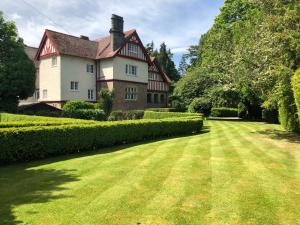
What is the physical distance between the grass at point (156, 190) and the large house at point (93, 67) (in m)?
25.3

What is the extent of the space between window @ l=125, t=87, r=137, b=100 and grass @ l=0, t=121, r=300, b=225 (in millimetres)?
27485

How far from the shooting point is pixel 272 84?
17.2 meters

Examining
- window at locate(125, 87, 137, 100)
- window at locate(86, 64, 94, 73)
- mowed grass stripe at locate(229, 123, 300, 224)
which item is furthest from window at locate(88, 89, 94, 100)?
mowed grass stripe at locate(229, 123, 300, 224)

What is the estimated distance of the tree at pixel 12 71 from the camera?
108 ft

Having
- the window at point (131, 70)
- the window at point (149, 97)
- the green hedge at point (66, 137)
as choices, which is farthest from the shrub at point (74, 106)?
the window at point (149, 97)

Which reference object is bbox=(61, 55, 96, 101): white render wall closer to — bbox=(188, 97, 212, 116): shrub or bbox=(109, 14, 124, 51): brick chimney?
bbox=(109, 14, 124, 51): brick chimney

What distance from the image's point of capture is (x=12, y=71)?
3328cm

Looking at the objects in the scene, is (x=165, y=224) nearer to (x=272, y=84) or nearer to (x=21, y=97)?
(x=272, y=84)

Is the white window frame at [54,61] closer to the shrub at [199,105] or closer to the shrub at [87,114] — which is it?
the shrub at [87,114]

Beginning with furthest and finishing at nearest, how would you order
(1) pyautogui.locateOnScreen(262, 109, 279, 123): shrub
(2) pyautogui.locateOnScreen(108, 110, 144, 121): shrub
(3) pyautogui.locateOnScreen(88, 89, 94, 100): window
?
(3) pyautogui.locateOnScreen(88, 89, 94, 100): window, (2) pyautogui.locateOnScreen(108, 110, 144, 121): shrub, (1) pyautogui.locateOnScreen(262, 109, 279, 123): shrub

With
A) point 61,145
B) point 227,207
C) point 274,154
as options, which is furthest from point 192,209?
point 61,145

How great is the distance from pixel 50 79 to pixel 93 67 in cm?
551

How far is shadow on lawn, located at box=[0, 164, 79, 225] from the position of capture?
21.4ft

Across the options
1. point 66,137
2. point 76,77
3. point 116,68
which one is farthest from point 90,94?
point 66,137
